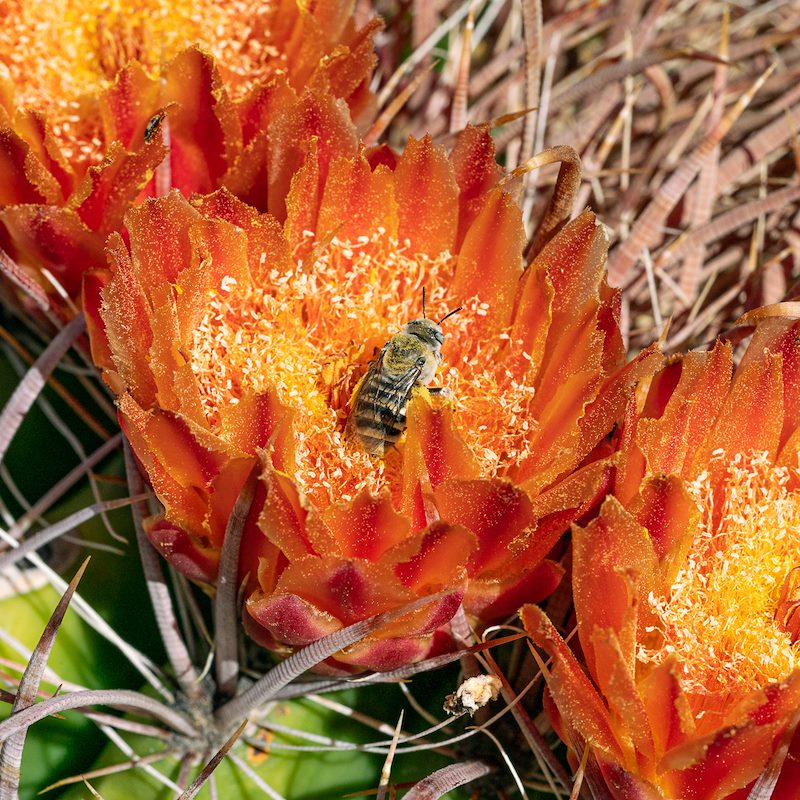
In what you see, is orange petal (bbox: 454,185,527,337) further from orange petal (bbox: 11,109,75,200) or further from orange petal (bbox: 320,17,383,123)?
orange petal (bbox: 11,109,75,200)

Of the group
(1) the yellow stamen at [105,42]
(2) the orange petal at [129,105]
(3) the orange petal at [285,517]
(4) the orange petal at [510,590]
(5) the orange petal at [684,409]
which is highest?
(1) the yellow stamen at [105,42]

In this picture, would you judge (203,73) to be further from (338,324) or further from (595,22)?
(595,22)

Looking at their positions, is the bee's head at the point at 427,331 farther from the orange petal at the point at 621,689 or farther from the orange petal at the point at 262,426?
the orange petal at the point at 621,689

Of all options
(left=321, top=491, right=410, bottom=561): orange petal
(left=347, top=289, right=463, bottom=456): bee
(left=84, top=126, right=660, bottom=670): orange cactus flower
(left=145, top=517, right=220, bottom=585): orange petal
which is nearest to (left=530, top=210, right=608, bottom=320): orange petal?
(left=84, top=126, right=660, bottom=670): orange cactus flower

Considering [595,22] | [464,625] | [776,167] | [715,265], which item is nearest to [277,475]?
[464,625]

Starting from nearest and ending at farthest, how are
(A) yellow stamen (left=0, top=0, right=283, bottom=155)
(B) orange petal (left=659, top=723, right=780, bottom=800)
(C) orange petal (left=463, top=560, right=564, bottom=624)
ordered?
1. (B) orange petal (left=659, top=723, right=780, bottom=800)
2. (C) orange petal (left=463, top=560, right=564, bottom=624)
3. (A) yellow stamen (left=0, top=0, right=283, bottom=155)

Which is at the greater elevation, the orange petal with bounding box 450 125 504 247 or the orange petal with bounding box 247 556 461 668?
the orange petal with bounding box 450 125 504 247

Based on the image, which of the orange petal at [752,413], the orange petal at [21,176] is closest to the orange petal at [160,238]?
the orange petal at [21,176]

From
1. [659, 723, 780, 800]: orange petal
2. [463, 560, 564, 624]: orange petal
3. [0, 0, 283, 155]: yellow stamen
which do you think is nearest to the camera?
[659, 723, 780, 800]: orange petal

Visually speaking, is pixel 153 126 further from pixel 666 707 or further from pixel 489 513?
pixel 666 707
